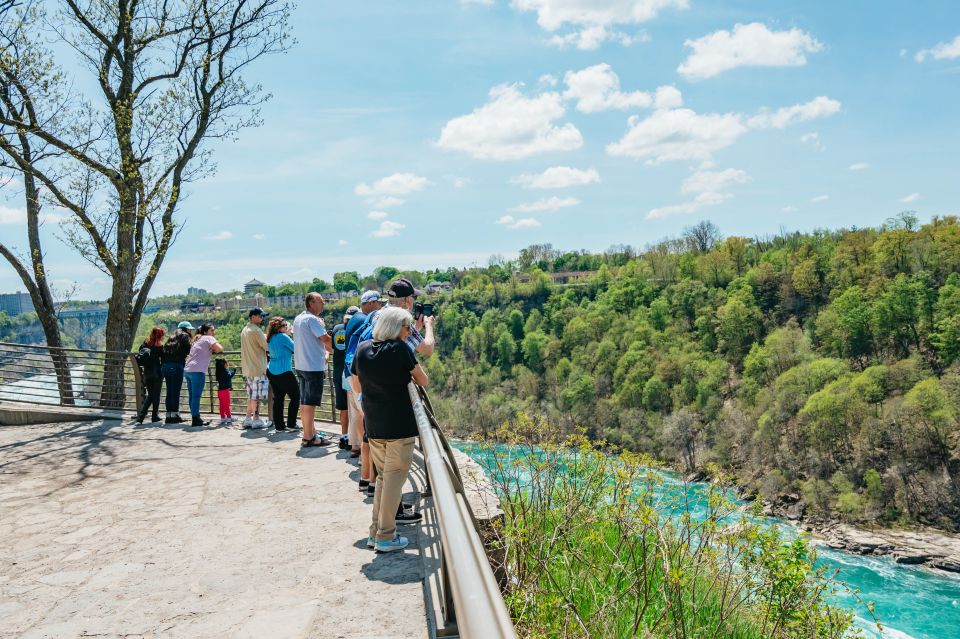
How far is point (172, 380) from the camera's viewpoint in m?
8.59

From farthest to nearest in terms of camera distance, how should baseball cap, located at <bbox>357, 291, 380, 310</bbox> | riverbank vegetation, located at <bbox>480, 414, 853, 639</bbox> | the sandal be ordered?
1. the sandal
2. baseball cap, located at <bbox>357, 291, 380, 310</bbox>
3. riverbank vegetation, located at <bbox>480, 414, 853, 639</bbox>

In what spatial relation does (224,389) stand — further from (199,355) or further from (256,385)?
(256,385)

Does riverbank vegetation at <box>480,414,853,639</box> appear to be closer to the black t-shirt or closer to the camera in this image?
the black t-shirt

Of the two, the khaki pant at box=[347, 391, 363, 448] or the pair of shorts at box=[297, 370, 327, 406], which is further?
the pair of shorts at box=[297, 370, 327, 406]

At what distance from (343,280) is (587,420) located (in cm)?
7802

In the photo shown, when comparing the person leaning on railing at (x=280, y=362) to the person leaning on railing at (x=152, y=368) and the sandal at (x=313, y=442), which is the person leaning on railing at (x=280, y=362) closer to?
the sandal at (x=313, y=442)

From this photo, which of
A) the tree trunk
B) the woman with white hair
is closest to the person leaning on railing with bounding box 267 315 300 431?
the woman with white hair

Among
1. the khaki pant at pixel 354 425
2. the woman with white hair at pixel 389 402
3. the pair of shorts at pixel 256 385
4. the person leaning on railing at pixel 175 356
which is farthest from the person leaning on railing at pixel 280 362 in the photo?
the woman with white hair at pixel 389 402

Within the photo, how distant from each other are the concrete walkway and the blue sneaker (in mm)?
63

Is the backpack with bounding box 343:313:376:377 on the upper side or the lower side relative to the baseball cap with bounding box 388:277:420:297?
lower

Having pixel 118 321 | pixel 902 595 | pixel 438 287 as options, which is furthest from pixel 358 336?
pixel 438 287

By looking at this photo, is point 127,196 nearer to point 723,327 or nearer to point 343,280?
point 723,327

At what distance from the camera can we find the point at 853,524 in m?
52.7

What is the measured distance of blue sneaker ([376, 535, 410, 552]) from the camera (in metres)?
3.71
